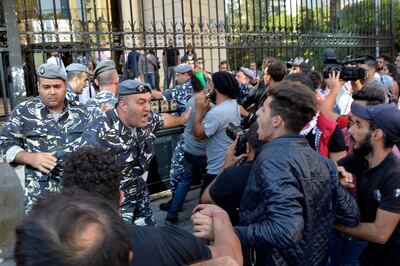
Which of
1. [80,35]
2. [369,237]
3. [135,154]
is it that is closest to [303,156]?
[369,237]

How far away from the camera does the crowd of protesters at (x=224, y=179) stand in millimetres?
1109

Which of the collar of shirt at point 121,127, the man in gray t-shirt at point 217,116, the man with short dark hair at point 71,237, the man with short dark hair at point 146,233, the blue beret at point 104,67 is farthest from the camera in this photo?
the blue beret at point 104,67

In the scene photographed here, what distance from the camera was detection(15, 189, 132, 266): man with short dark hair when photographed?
1000 mm

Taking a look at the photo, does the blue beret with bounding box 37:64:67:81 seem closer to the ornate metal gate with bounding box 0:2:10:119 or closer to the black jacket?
the ornate metal gate with bounding box 0:2:10:119

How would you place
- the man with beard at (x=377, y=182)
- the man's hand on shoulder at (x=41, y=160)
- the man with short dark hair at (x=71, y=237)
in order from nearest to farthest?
the man with short dark hair at (x=71, y=237), the man with beard at (x=377, y=182), the man's hand on shoulder at (x=41, y=160)

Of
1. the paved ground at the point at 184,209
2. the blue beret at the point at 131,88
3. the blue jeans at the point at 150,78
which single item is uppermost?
the blue beret at the point at 131,88

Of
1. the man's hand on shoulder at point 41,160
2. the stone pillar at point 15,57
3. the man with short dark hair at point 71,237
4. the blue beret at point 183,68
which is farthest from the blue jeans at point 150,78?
the man with short dark hair at point 71,237

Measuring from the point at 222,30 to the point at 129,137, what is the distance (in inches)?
172

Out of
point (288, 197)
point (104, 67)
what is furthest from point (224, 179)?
point (104, 67)

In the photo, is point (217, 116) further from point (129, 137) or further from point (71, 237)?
point (71, 237)

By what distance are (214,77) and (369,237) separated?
264 centimetres

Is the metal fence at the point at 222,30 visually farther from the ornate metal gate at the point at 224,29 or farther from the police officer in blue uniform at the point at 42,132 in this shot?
the police officer in blue uniform at the point at 42,132

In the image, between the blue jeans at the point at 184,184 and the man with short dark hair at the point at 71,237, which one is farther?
the blue jeans at the point at 184,184

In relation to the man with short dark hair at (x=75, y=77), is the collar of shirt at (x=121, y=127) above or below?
below
